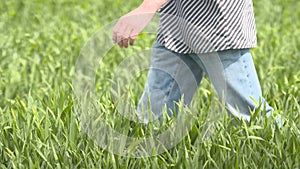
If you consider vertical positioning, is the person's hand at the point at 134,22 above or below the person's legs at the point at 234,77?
above

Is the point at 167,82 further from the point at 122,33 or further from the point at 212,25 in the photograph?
the point at 122,33

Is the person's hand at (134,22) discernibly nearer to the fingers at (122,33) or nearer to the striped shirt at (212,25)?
the fingers at (122,33)

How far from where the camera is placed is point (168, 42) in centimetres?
324

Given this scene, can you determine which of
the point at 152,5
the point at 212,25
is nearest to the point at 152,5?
the point at 152,5

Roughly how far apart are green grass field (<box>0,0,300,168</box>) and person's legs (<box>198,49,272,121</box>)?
0.10 metres

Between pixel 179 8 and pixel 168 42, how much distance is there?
0.56ft

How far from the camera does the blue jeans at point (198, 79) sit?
10.2ft

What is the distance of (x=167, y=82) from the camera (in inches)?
132

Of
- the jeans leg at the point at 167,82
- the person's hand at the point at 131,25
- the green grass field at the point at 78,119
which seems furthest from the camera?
the jeans leg at the point at 167,82

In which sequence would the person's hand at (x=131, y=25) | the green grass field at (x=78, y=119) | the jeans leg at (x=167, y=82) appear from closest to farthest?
1. the person's hand at (x=131, y=25)
2. the green grass field at (x=78, y=119)
3. the jeans leg at (x=167, y=82)

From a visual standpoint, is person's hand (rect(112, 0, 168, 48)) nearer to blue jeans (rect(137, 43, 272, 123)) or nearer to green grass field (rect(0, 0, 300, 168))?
blue jeans (rect(137, 43, 272, 123))

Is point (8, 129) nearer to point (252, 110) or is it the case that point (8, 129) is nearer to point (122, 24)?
point (122, 24)

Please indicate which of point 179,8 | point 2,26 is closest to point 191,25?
point 179,8

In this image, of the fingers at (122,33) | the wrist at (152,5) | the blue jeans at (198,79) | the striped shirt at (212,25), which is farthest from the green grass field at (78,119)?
the wrist at (152,5)
